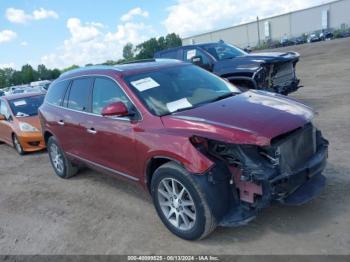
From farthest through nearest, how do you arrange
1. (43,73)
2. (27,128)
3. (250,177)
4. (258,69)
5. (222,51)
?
(43,73), (222,51), (27,128), (258,69), (250,177)

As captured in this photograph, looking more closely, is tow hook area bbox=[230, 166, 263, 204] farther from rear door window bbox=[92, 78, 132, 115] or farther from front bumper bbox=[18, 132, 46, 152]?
front bumper bbox=[18, 132, 46, 152]

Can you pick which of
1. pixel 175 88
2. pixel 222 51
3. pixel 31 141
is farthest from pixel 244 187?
pixel 222 51

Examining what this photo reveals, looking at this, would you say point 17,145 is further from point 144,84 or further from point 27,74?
point 27,74

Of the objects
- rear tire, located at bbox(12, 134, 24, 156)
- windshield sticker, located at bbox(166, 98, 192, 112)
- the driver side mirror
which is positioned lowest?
rear tire, located at bbox(12, 134, 24, 156)

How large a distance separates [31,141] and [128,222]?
537 centimetres

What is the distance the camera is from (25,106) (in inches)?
396

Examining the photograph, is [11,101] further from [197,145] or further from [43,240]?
[197,145]

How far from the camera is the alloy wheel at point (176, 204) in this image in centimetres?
395

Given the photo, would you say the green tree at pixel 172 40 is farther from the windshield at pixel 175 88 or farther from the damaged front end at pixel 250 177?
the damaged front end at pixel 250 177

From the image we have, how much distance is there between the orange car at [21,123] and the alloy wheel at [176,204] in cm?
590

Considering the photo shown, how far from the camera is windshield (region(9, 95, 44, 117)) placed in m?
9.84

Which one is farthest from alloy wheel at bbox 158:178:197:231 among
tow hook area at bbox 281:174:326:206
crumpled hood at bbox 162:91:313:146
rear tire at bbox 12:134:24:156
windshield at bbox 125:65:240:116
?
rear tire at bbox 12:134:24:156

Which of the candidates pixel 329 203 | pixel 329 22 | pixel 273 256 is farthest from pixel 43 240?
pixel 329 22

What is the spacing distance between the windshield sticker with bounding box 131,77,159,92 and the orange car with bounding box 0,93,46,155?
17.4 feet
